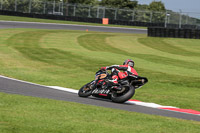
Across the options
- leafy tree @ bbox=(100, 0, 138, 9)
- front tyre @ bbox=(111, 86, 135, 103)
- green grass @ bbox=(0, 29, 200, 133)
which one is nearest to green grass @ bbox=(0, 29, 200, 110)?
green grass @ bbox=(0, 29, 200, 133)

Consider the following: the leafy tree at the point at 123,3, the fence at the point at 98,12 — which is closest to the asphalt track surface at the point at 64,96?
the fence at the point at 98,12

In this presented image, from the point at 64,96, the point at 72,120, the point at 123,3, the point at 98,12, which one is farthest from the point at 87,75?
the point at 123,3

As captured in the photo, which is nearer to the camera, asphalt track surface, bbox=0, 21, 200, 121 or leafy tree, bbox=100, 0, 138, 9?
asphalt track surface, bbox=0, 21, 200, 121

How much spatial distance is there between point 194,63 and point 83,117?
14632 mm

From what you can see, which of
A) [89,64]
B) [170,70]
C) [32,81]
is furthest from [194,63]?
[32,81]

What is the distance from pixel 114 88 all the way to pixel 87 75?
18.0ft

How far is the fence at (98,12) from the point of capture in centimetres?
4797

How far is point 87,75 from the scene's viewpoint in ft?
51.1

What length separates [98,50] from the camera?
24234mm

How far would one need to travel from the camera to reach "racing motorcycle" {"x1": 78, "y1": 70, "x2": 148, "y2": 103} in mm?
9953

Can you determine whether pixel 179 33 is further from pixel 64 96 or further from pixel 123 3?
pixel 123 3

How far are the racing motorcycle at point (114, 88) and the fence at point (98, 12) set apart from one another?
1481 inches

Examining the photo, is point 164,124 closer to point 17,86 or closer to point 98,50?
point 17,86

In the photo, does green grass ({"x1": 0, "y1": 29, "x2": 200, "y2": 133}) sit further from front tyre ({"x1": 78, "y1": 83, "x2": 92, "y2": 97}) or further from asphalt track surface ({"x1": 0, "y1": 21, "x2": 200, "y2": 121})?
front tyre ({"x1": 78, "y1": 83, "x2": 92, "y2": 97})
